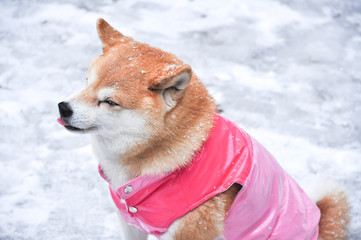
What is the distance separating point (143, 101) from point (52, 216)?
140cm

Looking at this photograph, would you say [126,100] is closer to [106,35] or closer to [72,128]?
[72,128]

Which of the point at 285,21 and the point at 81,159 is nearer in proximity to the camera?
the point at 81,159

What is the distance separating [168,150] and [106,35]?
79 centimetres

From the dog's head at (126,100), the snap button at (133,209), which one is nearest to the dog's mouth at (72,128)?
the dog's head at (126,100)

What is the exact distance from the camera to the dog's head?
68.7 inches

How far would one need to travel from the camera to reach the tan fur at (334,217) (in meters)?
2.34

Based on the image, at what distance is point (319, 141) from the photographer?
3.34 m

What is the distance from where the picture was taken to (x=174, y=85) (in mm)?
1740

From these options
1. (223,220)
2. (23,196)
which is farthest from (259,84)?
(23,196)

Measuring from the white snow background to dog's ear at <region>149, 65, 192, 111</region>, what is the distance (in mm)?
1280

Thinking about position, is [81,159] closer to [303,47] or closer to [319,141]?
[319,141]

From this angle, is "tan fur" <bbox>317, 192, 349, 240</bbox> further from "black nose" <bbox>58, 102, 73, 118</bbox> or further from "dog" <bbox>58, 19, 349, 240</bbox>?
"black nose" <bbox>58, 102, 73, 118</bbox>

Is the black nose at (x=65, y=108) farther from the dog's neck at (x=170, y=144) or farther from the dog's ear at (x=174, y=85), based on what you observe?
the dog's ear at (x=174, y=85)

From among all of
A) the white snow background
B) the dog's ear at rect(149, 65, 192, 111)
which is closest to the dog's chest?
the dog's ear at rect(149, 65, 192, 111)
